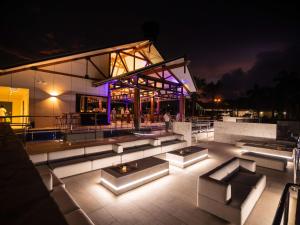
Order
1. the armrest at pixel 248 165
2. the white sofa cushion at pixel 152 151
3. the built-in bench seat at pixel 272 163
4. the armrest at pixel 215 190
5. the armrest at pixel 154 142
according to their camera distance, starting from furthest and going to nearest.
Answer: the armrest at pixel 154 142
the white sofa cushion at pixel 152 151
the built-in bench seat at pixel 272 163
the armrest at pixel 248 165
the armrest at pixel 215 190

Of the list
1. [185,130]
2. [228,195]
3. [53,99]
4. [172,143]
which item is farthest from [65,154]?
[185,130]

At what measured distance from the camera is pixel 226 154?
8961 mm

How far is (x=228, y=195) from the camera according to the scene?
352 centimetres

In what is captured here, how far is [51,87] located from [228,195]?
1117 centimetres

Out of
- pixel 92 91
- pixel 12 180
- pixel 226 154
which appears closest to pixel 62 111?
pixel 92 91

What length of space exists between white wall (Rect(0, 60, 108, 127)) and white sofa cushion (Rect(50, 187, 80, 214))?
322 inches

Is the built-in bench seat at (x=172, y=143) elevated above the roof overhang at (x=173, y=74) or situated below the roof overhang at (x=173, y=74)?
below

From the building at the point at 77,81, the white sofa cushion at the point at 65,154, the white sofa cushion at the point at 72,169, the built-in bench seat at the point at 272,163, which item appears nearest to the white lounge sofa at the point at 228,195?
the built-in bench seat at the point at 272,163

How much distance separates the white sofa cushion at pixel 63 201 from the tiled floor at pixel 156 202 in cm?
75

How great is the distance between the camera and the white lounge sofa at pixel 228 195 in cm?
335

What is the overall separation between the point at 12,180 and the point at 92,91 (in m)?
11.2

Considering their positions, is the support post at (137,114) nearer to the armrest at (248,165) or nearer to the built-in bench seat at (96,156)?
the built-in bench seat at (96,156)

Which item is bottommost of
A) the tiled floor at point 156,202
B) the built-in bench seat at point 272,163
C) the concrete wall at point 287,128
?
the tiled floor at point 156,202

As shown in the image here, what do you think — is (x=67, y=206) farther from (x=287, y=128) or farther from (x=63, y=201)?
(x=287, y=128)
